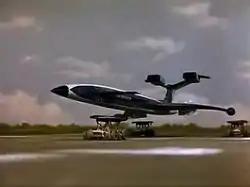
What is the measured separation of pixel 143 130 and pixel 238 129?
575mm

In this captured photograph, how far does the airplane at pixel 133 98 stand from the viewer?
2.64m

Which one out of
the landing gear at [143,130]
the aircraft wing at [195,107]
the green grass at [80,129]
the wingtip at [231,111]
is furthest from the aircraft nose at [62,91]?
the wingtip at [231,111]

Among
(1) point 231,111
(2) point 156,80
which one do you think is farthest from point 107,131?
(1) point 231,111

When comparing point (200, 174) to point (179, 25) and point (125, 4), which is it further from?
point (125, 4)

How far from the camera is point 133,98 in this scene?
269 centimetres

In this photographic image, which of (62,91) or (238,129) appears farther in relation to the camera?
(62,91)

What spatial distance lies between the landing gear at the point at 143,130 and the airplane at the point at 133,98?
0.05 m

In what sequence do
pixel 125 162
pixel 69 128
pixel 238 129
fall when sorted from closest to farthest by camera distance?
pixel 125 162, pixel 238 129, pixel 69 128

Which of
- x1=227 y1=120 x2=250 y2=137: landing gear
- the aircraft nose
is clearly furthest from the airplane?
x1=227 y1=120 x2=250 y2=137: landing gear

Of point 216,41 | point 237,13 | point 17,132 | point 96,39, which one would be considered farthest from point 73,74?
point 237,13

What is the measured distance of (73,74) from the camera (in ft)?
8.87

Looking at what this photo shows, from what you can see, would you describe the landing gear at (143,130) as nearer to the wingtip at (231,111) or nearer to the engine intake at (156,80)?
the engine intake at (156,80)

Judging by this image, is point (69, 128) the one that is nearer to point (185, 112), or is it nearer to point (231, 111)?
point (185, 112)

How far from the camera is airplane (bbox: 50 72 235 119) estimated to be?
8.67 feet
